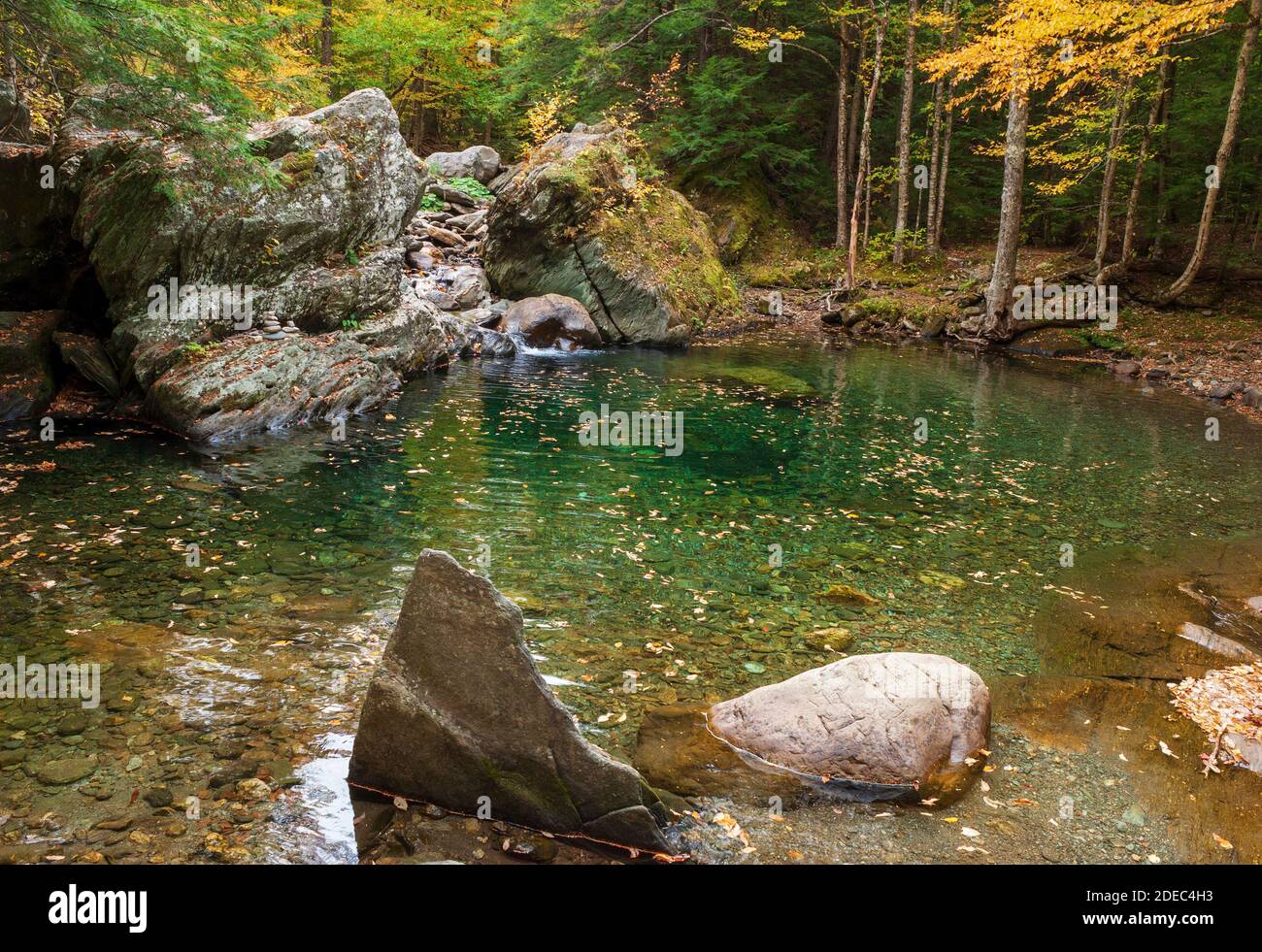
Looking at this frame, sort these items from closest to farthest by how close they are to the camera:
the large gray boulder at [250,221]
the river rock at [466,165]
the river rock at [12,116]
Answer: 1. the large gray boulder at [250,221]
2. the river rock at [12,116]
3. the river rock at [466,165]

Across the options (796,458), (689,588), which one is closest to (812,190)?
(796,458)

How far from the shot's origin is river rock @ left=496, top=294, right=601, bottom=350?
19.8 metres

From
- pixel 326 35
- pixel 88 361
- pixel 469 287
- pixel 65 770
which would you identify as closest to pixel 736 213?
pixel 469 287

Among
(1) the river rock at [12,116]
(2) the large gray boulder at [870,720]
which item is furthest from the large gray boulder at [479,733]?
(1) the river rock at [12,116]

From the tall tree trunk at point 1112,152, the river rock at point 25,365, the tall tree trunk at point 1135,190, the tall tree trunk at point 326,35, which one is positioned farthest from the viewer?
the tall tree trunk at point 326,35

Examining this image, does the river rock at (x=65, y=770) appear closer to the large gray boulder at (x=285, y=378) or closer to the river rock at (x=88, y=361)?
the large gray boulder at (x=285, y=378)

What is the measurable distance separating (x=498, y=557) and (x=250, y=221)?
27.5ft

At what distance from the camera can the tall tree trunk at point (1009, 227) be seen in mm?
19359

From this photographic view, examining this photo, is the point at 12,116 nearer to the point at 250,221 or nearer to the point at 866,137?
the point at 250,221

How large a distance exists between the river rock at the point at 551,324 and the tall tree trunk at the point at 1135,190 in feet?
51.8

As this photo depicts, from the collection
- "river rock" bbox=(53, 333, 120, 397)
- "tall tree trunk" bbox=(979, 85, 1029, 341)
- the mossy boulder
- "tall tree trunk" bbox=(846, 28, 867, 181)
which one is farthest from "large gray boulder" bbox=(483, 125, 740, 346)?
"river rock" bbox=(53, 333, 120, 397)

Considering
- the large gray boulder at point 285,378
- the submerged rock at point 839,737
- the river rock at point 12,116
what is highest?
the river rock at point 12,116
